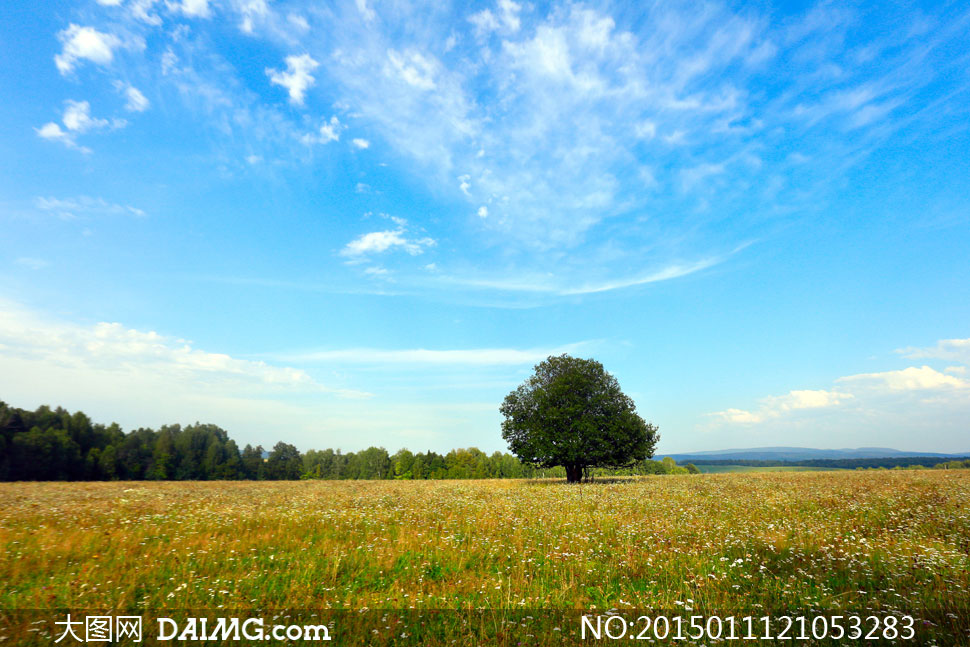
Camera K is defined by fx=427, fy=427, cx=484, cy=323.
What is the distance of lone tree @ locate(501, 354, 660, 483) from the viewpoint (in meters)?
31.5

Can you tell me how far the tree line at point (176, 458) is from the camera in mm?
54594

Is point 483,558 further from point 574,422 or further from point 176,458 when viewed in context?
point 176,458

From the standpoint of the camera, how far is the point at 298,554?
8758 mm

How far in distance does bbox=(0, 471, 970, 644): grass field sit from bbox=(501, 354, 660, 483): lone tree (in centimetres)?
1772

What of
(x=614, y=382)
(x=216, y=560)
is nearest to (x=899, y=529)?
(x=216, y=560)

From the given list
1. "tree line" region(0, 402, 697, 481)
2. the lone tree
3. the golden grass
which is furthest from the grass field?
"tree line" region(0, 402, 697, 481)

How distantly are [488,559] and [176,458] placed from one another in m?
83.2

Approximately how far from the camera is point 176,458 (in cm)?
7144

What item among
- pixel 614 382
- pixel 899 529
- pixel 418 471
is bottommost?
pixel 418 471

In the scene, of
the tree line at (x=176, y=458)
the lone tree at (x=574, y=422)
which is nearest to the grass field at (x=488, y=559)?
the lone tree at (x=574, y=422)

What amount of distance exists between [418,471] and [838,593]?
9415cm

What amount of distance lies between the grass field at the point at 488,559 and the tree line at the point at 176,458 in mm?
22629

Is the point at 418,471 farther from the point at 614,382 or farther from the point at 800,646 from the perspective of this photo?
the point at 800,646

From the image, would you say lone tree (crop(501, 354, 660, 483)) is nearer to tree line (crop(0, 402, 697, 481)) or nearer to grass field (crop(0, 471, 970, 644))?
tree line (crop(0, 402, 697, 481))
